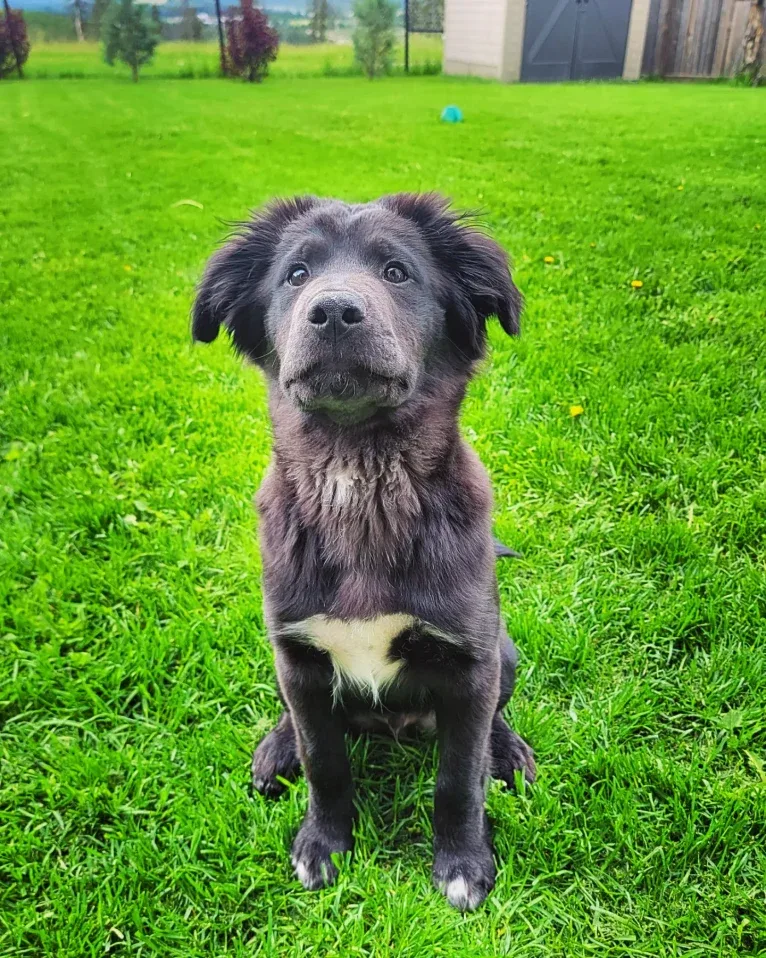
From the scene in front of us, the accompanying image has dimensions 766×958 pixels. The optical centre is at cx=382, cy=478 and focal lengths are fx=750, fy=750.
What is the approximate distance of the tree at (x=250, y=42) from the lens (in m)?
11.1

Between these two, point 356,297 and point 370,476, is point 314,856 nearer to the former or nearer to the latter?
point 370,476

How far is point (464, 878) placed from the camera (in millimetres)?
1612

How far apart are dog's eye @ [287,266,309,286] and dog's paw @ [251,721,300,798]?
1.09m

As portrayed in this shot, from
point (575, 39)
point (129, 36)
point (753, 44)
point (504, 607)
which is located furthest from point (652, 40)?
point (504, 607)

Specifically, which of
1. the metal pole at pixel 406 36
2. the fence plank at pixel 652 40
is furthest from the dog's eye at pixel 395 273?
the fence plank at pixel 652 40

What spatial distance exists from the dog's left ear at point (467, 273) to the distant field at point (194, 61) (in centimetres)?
994

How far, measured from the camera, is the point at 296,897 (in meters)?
1.63

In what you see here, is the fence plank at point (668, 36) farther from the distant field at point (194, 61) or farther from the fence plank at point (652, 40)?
the distant field at point (194, 61)

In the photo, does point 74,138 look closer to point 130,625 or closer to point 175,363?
point 175,363

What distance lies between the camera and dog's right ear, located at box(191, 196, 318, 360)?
1719mm

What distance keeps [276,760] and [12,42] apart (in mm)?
10733

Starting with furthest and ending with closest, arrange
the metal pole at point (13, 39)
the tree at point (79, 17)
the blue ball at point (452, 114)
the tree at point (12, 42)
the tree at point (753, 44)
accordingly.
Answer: the blue ball at point (452, 114) → the tree at point (79, 17) → the tree at point (753, 44) → the tree at point (12, 42) → the metal pole at point (13, 39)

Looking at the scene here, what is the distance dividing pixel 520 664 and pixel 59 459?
2.07m

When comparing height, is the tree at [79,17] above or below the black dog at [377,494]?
above
